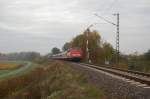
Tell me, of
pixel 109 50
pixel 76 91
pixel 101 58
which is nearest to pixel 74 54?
pixel 101 58

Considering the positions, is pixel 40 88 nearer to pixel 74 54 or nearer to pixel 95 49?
pixel 74 54

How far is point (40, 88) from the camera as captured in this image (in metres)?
24.1

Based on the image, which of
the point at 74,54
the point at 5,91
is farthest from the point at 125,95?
the point at 74,54

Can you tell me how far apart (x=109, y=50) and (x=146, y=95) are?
70.9m

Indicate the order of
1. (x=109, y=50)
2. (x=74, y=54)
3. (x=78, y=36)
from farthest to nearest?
(x=78, y=36), (x=109, y=50), (x=74, y=54)

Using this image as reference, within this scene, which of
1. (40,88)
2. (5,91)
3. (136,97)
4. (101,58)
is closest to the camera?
(136,97)

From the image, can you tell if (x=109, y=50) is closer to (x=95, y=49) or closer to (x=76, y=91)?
(x=95, y=49)

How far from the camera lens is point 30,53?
191625 millimetres

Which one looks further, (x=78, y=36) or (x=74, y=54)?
(x=78, y=36)

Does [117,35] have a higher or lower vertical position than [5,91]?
higher

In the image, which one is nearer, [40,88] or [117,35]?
[40,88]

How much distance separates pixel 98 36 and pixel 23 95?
68640 mm

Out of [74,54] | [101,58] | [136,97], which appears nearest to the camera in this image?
[136,97]

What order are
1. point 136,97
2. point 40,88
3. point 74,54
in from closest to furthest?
1. point 136,97
2. point 40,88
3. point 74,54
